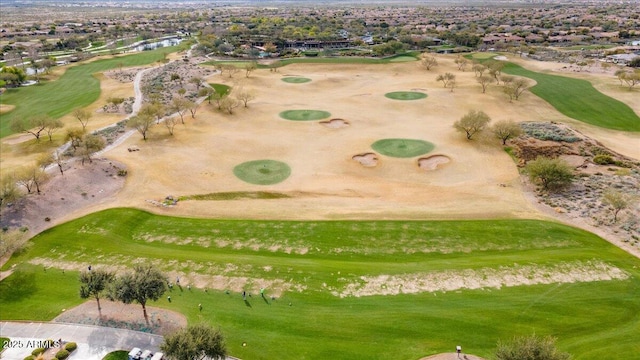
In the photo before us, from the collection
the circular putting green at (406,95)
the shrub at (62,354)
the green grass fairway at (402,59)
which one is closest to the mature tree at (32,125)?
A: the shrub at (62,354)

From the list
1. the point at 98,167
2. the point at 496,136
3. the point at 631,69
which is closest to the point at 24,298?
the point at 98,167

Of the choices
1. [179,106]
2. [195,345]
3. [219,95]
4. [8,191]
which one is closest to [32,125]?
[179,106]

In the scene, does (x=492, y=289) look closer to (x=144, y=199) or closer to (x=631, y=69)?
(x=144, y=199)

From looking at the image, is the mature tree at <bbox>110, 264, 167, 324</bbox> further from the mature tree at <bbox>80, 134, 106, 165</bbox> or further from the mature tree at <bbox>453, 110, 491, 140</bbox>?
the mature tree at <bbox>453, 110, 491, 140</bbox>

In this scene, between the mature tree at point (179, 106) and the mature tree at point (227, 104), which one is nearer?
the mature tree at point (179, 106)

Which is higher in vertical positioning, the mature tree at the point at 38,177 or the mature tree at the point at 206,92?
the mature tree at the point at 206,92

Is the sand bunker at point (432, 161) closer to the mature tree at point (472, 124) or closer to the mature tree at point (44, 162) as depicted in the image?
the mature tree at point (472, 124)
